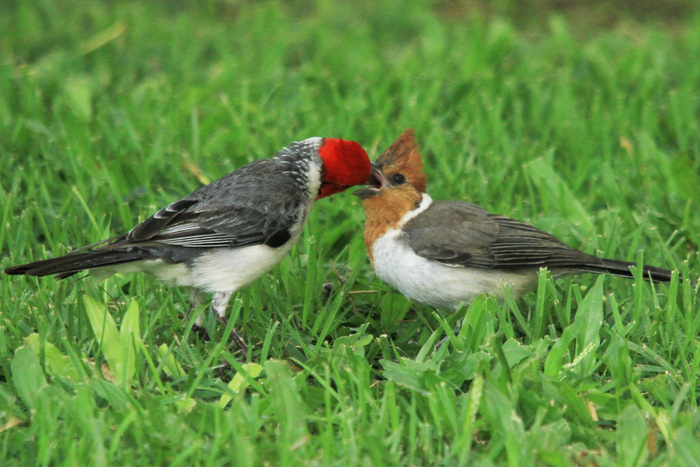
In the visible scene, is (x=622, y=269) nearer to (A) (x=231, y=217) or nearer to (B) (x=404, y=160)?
(B) (x=404, y=160)

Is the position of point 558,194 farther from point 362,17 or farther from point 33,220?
point 362,17

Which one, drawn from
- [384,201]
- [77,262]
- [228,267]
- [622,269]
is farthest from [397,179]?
[77,262]

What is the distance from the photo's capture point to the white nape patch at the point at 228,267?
4324 mm

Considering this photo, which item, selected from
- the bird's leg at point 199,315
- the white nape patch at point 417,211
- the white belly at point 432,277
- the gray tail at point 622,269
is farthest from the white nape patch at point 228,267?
the gray tail at point 622,269

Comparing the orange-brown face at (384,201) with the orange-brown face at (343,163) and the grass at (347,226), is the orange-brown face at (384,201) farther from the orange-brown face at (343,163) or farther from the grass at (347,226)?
the grass at (347,226)

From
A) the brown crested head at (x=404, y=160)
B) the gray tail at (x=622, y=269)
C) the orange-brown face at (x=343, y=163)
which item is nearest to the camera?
the gray tail at (x=622, y=269)

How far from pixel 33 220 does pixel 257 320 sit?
5.75 ft

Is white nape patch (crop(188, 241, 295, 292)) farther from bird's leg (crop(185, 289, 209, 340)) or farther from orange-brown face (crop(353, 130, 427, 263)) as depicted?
orange-brown face (crop(353, 130, 427, 263))

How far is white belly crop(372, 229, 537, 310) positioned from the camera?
4.45 m

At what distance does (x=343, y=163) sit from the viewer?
4.62m

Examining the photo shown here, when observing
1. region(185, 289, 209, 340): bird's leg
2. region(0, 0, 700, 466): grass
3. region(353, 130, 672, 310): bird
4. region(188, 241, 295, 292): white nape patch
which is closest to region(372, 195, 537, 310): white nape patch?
region(353, 130, 672, 310): bird

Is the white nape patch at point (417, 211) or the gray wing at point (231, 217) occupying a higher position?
the gray wing at point (231, 217)

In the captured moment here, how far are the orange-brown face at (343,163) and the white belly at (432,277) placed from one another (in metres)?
0.35

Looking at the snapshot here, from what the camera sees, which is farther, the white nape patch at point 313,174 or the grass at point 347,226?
the white nape patch at point 313,174
